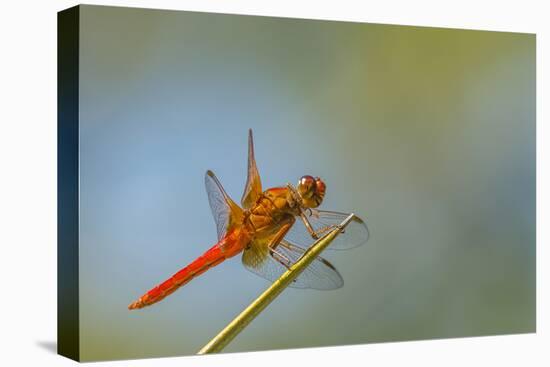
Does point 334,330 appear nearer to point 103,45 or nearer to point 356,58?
point 356,58

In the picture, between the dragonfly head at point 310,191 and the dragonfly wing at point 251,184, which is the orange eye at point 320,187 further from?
the dragonfly wing at point 251,184

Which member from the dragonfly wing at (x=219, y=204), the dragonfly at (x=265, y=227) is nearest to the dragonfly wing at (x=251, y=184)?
the dragonfly at (x=265, y=227)

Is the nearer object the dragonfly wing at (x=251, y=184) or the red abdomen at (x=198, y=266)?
the red abdomen at (x=198, y=266)

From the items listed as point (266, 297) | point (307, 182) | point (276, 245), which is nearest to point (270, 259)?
point (276, 245)

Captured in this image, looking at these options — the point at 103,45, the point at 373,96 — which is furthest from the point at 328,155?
the point at 103,45

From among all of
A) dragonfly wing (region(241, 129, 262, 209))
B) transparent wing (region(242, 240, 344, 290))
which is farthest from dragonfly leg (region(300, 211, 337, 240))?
dragonfly wing (region(241, 129, 262, 209))

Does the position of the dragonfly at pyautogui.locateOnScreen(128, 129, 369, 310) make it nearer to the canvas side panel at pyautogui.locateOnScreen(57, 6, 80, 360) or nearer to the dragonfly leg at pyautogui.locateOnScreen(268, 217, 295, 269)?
the dragonfly leg at pyautogui.locateOnScreen(268, 217, 295, 269)

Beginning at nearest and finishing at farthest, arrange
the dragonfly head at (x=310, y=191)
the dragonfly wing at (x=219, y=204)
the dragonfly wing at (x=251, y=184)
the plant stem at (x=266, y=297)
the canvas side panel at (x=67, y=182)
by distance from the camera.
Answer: the plant stem at (x=266, y=297), the canvas side panel at (x=67, y=182), the dragonfly wing at (x=219, y=204), the dragonfly wing at (x=251, y=184), the dragonfly head at (x=310, y=191)
